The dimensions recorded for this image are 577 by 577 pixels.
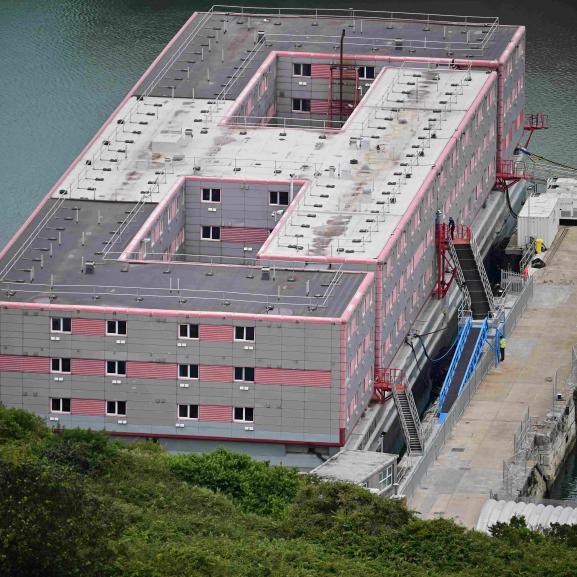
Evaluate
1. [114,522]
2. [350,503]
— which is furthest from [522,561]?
[114,522]

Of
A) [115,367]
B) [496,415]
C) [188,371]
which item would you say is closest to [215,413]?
[188,371]

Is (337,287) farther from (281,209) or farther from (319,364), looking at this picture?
(281,209)

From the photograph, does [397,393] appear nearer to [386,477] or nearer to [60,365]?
[386,477]

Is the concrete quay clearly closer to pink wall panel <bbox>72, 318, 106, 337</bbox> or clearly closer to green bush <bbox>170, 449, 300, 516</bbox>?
green bush <bbox>170, 449, 300, 516</bbox>

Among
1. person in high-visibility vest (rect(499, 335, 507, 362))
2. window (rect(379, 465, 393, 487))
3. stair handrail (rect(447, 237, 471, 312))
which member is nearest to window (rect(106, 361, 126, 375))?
window (rect(379, 465, 393, 487))

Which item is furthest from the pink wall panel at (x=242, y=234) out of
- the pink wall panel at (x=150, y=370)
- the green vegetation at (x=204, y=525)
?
the green vegetation at (x=204, y=525)

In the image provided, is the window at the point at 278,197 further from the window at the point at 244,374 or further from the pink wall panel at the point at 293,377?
the pink wall panel at the point at 293,377
